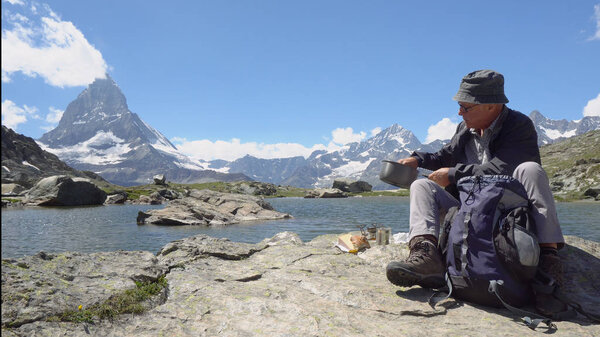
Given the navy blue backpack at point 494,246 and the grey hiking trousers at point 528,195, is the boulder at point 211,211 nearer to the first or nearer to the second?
the grey hiking trousers at point 528,195

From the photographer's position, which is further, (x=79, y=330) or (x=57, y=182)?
(x=57, y=182)

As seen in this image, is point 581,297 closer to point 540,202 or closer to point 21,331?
point 540,202

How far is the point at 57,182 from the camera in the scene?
79.0 meters

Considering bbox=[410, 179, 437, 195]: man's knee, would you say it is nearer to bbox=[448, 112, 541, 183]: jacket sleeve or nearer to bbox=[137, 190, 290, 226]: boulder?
bbox=[448, 112, 541, 183]: jacket sleeve

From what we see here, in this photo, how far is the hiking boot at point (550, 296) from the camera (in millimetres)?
4863

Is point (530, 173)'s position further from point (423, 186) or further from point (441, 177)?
point (423, 186)

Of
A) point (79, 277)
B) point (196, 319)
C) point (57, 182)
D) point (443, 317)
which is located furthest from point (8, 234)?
point (57, 182)

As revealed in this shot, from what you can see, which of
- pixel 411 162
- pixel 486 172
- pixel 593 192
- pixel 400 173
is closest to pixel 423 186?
pixel 400 173

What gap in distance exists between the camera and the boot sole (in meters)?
5.48

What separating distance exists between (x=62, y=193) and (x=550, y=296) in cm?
8973

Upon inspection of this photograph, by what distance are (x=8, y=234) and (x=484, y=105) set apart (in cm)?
3834

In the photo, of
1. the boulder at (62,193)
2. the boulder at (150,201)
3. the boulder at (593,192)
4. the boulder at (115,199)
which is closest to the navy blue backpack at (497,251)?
the boulder at (62,193)

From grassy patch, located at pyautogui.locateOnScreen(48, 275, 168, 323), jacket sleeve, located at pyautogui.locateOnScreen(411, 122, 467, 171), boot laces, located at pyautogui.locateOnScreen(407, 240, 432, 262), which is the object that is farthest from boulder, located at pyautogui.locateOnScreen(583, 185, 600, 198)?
grassy patch, located at pyautogui.locateOnScreen(48, 275, 168, 323)

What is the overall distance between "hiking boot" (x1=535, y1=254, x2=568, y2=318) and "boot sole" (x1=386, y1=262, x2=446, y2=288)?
1.27 m
